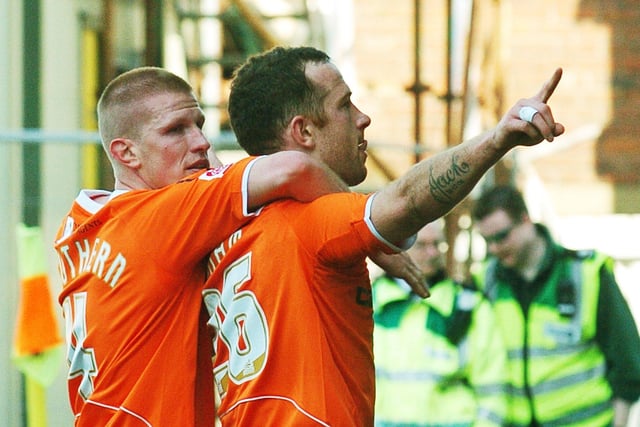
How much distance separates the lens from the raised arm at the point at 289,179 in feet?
11.0

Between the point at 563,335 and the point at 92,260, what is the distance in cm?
314

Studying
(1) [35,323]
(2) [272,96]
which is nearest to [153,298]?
(2) [272,96]

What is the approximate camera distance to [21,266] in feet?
22.3

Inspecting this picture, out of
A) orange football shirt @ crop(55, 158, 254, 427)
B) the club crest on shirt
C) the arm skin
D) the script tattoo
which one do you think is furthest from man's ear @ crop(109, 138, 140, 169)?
the script tattoo

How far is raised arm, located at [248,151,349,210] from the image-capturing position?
11.0 feet

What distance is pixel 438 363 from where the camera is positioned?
254 inches

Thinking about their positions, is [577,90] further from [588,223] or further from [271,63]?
[271,63]

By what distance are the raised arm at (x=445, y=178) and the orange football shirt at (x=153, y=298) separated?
389mm

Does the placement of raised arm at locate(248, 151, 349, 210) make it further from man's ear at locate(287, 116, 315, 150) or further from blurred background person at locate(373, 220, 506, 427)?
blurred background person at locate(373, 220, 506, 427)

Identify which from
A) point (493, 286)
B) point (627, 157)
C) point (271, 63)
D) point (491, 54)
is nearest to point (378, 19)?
point (491, 54)

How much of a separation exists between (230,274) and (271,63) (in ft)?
1.87

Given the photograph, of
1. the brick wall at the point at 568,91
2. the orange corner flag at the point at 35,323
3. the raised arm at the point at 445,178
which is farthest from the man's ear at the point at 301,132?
the brick wall at the point at 568,91

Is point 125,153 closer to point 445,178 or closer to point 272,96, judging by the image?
point 272,96

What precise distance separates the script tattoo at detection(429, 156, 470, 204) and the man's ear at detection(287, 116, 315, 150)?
0.44 metres
